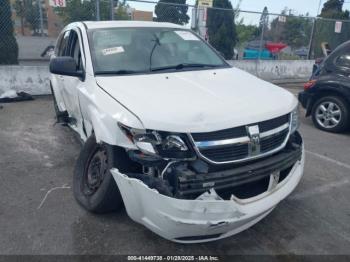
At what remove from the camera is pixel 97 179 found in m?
3.23

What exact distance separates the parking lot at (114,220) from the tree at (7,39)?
208 inches

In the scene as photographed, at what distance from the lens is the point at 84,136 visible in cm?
404

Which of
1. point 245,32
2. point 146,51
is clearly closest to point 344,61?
point 146,51

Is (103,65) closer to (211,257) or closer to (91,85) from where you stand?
(91,85)

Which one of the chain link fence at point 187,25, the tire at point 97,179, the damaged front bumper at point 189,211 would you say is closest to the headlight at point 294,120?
the damaged front bumper at point 189,211

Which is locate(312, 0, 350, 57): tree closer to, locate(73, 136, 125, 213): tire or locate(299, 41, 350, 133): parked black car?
locate(299, 41, 350, 133): parked black car

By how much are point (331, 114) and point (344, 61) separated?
98cm

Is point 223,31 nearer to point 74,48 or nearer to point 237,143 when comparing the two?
point 74,48

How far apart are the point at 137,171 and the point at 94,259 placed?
78 centimetres

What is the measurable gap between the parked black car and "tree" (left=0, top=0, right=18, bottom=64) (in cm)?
772

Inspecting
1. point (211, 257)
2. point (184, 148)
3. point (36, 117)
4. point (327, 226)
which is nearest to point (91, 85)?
point (184, 148)

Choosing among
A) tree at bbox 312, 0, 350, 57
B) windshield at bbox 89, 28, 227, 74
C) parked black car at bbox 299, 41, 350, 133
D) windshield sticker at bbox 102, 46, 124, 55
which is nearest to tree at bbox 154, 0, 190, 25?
parked black car at bbox 299, 41, 350, 133

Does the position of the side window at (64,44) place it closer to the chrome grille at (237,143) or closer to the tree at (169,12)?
the chrome grille at (237,143)

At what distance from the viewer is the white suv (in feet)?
7.97
